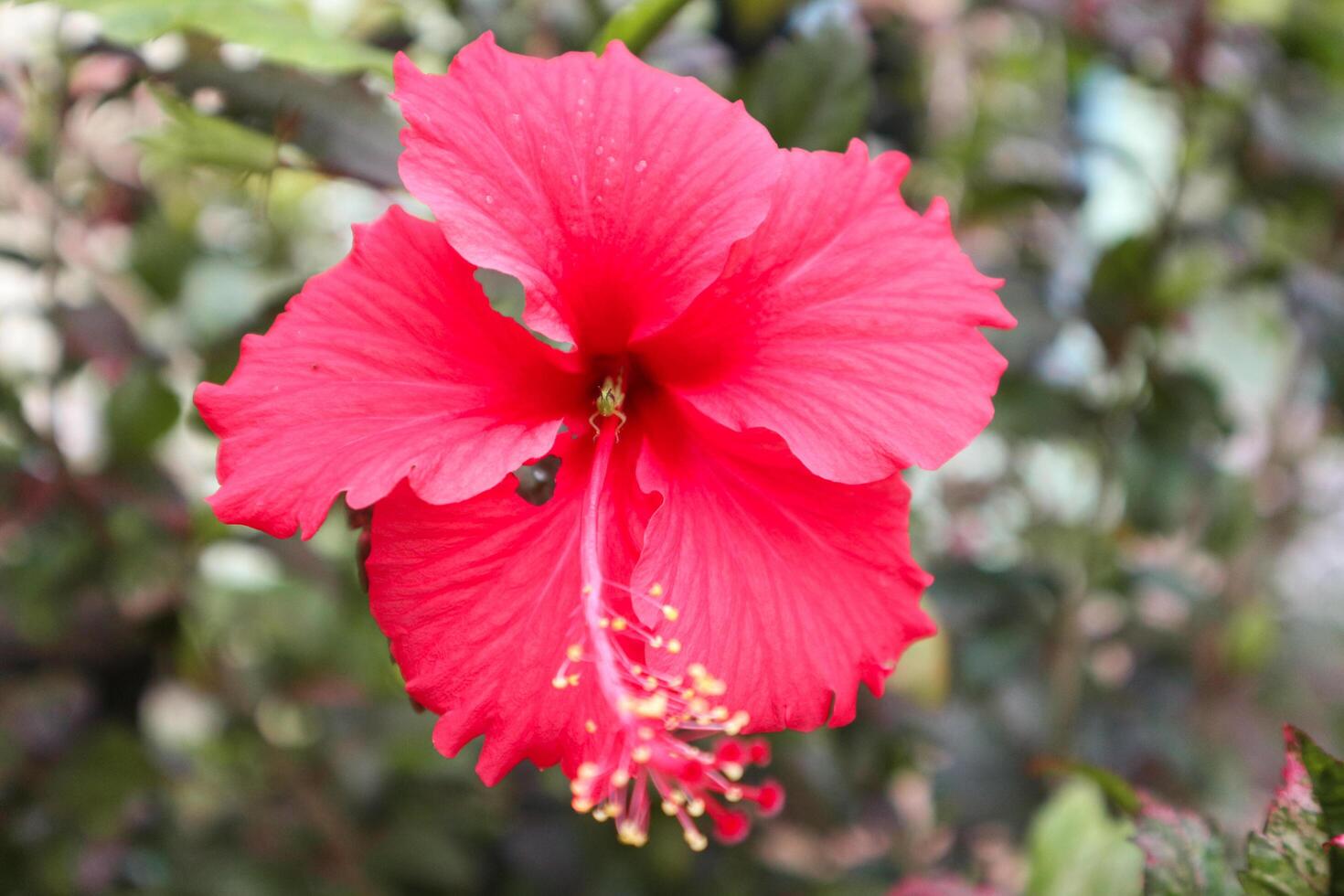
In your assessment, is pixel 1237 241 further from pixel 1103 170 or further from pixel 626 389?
pixel 626 389

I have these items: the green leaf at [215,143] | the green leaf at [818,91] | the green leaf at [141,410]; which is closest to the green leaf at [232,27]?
the green leaf at [215,143]

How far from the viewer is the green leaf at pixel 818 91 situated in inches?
29.0

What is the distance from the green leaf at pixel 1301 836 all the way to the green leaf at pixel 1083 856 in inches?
7.3

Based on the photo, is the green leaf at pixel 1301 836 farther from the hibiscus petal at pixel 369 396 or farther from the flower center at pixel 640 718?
the hibiscus petal at pixel 369 396

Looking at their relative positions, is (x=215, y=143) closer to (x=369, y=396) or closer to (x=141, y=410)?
(x=369, y=396)

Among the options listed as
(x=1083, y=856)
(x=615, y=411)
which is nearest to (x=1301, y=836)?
(x=1083, y=856)

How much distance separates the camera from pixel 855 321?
1.64 feet

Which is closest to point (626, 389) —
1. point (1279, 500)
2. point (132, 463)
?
point (132, 463)

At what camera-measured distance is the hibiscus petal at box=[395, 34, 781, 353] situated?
47cm

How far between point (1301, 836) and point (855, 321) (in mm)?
332

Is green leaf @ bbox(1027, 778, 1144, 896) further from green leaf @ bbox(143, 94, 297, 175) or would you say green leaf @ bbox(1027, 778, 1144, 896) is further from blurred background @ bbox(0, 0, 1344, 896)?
→ green leaf @ bbox(143, 94, 297, 175)

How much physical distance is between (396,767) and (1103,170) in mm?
1091

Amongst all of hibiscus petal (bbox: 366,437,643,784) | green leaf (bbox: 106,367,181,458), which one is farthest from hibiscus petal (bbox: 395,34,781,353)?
green leaf (bbox: 106,367,181,458)

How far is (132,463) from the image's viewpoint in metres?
1.02
